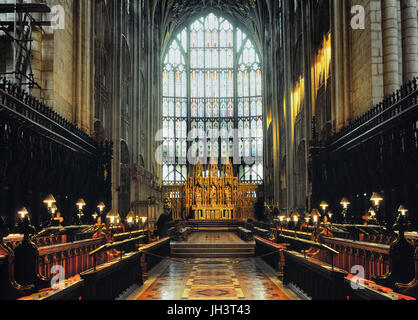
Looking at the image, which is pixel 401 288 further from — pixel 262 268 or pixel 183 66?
pixel 183 66

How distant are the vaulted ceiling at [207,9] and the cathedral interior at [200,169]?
4413 millimetres

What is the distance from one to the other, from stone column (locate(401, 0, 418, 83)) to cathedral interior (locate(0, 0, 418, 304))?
0.04m

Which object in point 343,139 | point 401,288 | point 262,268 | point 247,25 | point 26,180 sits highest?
point 247,25

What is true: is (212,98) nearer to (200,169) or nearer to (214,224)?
(200,169)

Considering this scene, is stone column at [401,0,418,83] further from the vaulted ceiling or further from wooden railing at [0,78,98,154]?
the vaulted ceiling

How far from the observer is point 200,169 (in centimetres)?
3997

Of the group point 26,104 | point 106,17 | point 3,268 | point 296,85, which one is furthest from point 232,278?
Answer: point 296,85

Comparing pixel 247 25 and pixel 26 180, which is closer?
pixel 26 180

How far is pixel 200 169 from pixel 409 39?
26.7m

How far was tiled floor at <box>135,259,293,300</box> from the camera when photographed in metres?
9.72

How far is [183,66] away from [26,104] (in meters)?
37.5

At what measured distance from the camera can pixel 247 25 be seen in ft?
157

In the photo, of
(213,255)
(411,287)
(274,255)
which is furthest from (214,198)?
(411,287)

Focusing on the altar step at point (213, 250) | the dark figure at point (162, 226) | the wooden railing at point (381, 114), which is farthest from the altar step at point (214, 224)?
the wooden railing at point (381, 114)
